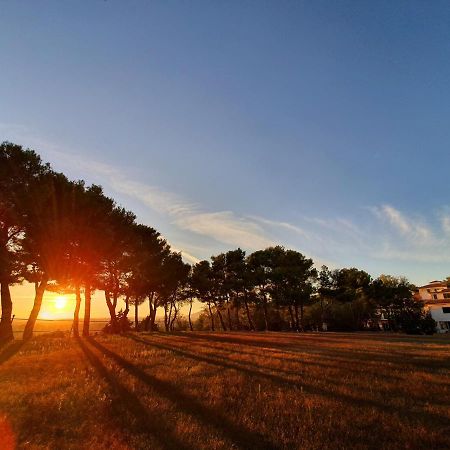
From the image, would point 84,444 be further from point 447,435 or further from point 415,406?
point 415,406

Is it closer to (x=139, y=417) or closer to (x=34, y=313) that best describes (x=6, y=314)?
(x=34, y=313)

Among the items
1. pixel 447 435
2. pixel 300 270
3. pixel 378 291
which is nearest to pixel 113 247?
pixel 447 435

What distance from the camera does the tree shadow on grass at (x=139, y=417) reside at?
5648mm

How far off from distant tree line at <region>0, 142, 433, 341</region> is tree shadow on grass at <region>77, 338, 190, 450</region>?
62.0ft

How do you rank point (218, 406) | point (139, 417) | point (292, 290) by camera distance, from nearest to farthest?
point (139, 417), point (218, 406), point (292, 290)

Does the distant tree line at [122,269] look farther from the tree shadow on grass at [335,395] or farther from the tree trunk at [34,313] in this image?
the tree shadow on grass at [335,395]

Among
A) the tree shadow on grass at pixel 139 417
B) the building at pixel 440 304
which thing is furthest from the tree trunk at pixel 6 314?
the building at pixel 440 304

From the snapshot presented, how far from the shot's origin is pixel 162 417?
677 cm

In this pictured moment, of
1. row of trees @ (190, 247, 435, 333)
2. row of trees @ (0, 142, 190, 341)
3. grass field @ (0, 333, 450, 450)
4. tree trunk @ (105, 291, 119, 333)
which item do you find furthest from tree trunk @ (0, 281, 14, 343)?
row of trees @ (190, 247, 435, 333)

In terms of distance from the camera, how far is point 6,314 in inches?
920

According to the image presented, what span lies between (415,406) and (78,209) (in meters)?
25.8

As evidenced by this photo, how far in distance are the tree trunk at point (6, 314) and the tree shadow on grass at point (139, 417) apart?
17778 mm

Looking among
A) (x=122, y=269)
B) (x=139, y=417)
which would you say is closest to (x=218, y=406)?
(x=139, y=417)

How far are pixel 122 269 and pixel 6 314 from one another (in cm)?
1528
